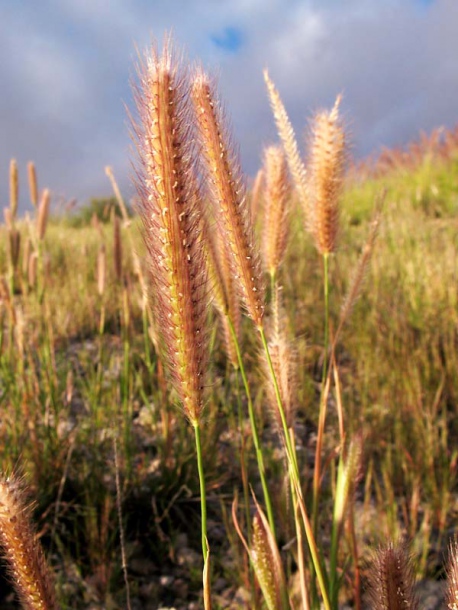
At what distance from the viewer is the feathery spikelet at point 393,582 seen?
853 millimetres

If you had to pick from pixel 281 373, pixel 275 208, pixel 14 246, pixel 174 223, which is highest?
pixel 14 246

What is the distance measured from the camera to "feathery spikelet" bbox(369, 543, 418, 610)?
853mm

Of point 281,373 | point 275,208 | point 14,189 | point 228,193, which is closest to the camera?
point 228,193

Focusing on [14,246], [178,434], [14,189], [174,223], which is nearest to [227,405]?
[178,434]

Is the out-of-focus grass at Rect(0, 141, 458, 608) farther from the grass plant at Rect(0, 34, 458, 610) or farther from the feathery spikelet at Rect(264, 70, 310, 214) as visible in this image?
the feathery spikelet at Rect(264, 70, 310, 214)

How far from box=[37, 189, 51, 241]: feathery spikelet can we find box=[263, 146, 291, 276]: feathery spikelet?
4.78ft

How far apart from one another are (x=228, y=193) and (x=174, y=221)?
180 millimetres

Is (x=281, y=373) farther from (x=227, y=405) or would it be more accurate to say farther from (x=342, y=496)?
(x=227, y=405)

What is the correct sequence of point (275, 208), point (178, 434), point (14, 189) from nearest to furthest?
point (275, 208) → point (14, 189) → point (178, 434)

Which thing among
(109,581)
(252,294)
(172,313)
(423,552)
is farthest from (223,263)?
(423,552)

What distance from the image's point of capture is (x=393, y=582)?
2.83 ft

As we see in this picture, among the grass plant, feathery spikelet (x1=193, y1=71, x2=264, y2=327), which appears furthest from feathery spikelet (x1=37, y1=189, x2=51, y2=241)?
feathery spikelet (x1=193, y1=71, x2=264, y2=327)

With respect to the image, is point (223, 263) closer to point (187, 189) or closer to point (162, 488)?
point (187, 189)

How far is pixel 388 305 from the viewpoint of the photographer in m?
3.94
